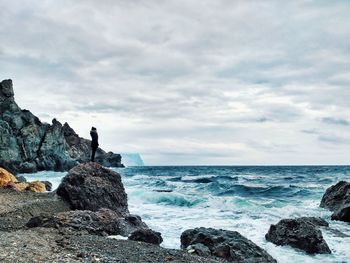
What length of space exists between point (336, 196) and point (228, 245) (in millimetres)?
15334

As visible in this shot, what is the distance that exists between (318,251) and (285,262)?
166 cm

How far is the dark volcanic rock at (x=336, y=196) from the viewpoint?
23591mm

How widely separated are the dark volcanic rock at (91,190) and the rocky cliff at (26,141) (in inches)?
2059

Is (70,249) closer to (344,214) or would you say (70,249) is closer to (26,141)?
(344,214)

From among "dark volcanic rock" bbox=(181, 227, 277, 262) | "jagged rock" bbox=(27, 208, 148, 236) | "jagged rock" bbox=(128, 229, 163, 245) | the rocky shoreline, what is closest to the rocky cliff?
the rocky shoreline

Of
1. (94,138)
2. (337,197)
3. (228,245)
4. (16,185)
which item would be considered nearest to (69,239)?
(228,245)

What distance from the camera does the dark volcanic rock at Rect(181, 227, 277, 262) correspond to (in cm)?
1132

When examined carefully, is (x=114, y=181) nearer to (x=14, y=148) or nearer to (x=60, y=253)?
(x=60, y=253)

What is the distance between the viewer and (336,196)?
80.7 feet

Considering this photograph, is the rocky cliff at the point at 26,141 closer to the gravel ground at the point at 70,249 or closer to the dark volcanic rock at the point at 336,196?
the dark volcanic rock at the point at 336,196

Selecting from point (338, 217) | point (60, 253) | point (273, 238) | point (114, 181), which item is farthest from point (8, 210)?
point (338, 217)

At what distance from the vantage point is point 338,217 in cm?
2006

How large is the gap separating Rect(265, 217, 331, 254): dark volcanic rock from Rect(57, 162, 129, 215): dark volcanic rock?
6.75m

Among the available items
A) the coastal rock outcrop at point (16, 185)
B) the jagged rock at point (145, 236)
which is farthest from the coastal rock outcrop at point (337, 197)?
the coastal rock outcrop at point (16, 185)
